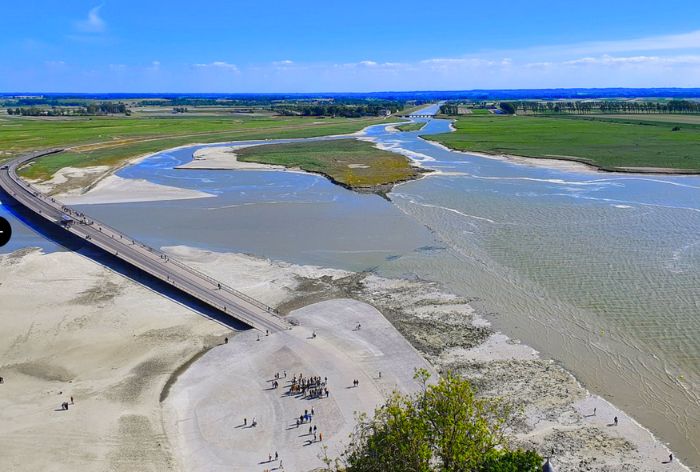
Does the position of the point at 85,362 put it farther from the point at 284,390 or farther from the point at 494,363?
the point at 494,363

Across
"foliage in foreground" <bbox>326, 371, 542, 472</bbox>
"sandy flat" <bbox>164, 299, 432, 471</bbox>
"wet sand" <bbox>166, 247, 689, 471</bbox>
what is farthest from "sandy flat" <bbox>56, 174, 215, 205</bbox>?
"foliage in foreground" <bbox>326, 371, 542, 472</bbox>

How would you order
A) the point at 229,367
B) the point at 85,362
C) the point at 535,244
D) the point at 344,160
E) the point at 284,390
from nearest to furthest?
the point at 284,390, the point at 229,367, the point at 85,362, the point at 535,244, the point at 344,160

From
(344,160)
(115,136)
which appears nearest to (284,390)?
(344,160)

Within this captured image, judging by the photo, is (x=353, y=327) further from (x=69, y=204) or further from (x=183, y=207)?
(x=69, y=204)

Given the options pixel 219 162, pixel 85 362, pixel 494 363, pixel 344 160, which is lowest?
pixel 85 362

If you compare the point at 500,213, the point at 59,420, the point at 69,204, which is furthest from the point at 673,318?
the point at 69,204

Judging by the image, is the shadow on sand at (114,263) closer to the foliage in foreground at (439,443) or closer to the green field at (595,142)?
the foliage in foreground at (439,443)
